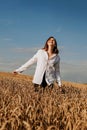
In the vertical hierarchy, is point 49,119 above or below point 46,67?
below

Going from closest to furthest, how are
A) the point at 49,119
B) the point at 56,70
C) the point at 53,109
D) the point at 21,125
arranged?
the point at 21,125, the point at 49,119, the point at 53,109, the point at 56,70

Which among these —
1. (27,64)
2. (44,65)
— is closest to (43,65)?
(44,65)

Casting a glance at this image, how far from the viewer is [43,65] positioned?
9672 mm

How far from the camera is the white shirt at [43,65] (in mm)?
9562

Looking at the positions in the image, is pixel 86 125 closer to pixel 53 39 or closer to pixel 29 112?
pixel 29 112

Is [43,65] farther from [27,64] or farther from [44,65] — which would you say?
[27,64]

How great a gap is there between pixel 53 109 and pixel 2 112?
911 mm

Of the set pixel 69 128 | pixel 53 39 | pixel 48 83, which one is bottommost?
pixel 69 128

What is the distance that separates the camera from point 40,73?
9680mm

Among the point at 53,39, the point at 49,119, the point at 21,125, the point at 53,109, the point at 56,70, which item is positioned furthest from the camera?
the point at 56,70

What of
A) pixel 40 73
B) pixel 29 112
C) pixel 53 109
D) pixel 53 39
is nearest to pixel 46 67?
pixel 40 73

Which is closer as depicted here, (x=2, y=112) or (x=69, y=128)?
(x=69, y=128)

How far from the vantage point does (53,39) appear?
921 centimetres

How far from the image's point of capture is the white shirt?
9562 mm
